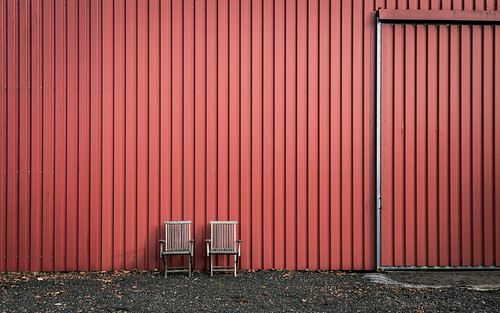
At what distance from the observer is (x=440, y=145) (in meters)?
6.51

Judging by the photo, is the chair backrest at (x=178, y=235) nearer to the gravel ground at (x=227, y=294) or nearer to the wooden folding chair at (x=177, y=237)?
the wooden folding chair at (x=177, y=237)

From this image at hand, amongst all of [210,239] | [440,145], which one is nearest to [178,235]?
[210,239]

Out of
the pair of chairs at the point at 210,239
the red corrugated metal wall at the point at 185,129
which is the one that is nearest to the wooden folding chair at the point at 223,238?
the pair of chairs at the point at 210,239

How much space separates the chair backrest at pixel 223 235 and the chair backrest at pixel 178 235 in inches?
15.5

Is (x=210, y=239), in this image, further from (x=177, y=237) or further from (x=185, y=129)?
(x=185, y=129)

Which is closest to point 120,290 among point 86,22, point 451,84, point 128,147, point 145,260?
point 145,260

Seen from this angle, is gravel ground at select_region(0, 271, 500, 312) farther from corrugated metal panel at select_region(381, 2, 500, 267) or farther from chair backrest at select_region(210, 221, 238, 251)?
corrugated metal panel at select_region(381, 2, 500, 267)

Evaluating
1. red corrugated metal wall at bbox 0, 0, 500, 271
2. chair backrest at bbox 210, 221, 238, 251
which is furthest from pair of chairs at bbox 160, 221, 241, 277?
red corrugated metal wall at bbox 0, 0, 500, 271

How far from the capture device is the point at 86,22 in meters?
6.42

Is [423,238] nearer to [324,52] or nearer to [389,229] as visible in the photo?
[389,229]

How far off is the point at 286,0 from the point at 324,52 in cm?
104

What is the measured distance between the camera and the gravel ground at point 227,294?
4.64 metres

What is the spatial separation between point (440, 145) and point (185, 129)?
4.12m

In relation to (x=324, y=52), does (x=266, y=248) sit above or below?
below
